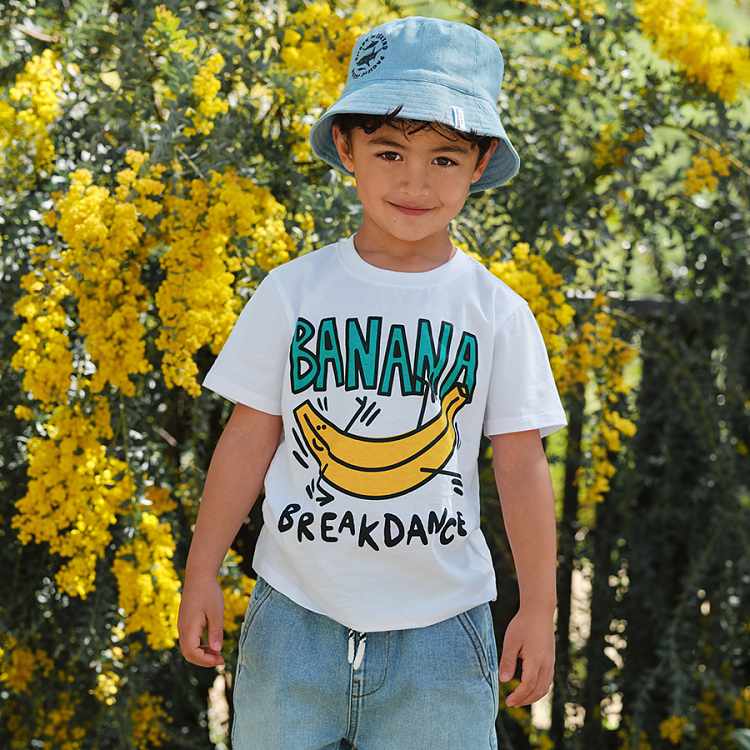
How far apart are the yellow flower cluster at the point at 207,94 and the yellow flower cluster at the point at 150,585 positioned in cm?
69

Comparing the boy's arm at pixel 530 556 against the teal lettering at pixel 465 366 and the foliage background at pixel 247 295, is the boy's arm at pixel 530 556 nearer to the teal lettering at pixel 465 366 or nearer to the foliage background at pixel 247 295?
the teal lettering at pixel 465 366

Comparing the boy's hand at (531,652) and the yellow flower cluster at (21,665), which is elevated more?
the boy's hand at (531,652)

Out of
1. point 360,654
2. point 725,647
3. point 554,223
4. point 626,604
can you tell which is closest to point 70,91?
point 554,223

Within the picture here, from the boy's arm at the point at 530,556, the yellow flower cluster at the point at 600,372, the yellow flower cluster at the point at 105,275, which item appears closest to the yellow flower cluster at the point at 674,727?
the yellow flower cluster at the point at 600,372

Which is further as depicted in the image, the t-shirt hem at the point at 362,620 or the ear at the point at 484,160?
the ear at the point at 484,160

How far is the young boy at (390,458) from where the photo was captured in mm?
1054

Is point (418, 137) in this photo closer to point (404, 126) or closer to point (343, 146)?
point (404, 126)

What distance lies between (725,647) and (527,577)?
123 centimetres

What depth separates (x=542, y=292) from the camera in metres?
1.69

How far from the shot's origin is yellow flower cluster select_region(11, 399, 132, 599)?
142 centimetres

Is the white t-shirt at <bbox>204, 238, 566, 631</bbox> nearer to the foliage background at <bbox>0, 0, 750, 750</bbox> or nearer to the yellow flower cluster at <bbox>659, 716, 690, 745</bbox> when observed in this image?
the foliage background at <bbox>0, 0, 750, 750</bbox>

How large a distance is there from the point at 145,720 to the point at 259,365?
3.30 feet

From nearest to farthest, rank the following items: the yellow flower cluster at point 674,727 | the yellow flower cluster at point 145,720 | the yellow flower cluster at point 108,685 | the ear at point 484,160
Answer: the ear at point 484,160, the yellow flower cluster at point 108,685, the yellow flower cluster at point 145,720, the yellow flower cluster at point 674,727

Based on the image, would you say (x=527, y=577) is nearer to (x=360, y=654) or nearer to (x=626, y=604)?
(x=360, y=654)
